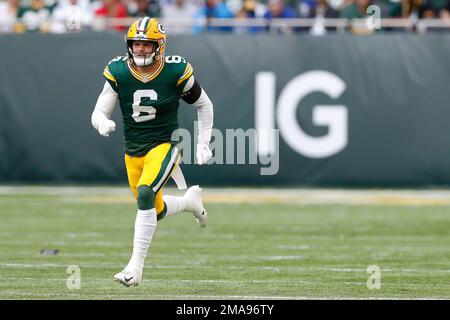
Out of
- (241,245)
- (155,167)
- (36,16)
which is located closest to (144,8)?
(36,16)

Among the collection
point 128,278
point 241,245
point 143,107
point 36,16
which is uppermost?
point 143,107

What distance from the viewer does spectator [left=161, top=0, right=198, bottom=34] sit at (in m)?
17.7

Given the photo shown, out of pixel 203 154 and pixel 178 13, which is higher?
pixel 203 154

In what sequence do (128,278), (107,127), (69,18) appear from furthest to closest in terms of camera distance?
(69,18) → (107,127) → (128,278)

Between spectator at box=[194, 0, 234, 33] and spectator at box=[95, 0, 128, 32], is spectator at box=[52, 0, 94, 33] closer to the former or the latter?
spectator at box=[95, 0, 128, 32]

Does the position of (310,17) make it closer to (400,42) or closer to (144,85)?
(400,42)

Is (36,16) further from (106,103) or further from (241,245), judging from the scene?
(106,103)

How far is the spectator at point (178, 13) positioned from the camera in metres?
17.7

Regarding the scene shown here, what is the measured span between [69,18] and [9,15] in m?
0.99

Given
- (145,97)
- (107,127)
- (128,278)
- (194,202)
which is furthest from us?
(194,202)

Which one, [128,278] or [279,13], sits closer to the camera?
[128,278]

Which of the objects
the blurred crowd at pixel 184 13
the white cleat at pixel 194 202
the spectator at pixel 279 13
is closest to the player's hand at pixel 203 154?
the white cleat at pixel 194 202

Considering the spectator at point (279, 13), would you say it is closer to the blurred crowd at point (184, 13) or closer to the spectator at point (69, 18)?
the blurred crowd at point (184, 13)

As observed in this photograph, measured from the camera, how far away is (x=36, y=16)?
58.4 ft
